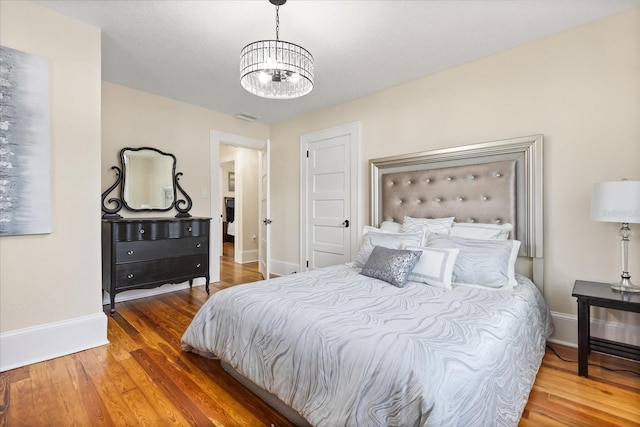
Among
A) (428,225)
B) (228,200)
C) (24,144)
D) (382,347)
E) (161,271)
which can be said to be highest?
(24,144)

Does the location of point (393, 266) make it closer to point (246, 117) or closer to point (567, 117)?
point (567, 117)

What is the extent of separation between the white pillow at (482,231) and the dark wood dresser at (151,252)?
2758 mm

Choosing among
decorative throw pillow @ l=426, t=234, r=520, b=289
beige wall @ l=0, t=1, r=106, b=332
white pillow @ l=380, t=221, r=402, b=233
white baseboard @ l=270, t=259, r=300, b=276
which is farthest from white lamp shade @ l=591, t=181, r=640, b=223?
beige wall @ l=0, t=1, r=106, b=332

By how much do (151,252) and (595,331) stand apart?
154 inches

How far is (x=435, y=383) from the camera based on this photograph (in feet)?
3.35

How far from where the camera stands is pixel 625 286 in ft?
6.25

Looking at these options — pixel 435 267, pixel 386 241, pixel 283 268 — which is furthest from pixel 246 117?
pixel 435 267

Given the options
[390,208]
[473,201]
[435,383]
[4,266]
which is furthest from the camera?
[390,208]

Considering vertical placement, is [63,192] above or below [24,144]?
below

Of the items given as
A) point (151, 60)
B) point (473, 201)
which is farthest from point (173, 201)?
point (473, 201)

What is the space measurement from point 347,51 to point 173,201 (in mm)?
2679

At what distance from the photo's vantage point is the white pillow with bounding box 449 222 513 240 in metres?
2.39

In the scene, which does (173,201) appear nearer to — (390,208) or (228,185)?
(390,208)

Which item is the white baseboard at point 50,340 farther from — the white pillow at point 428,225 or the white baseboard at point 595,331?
the white baseboard at point 595,331
